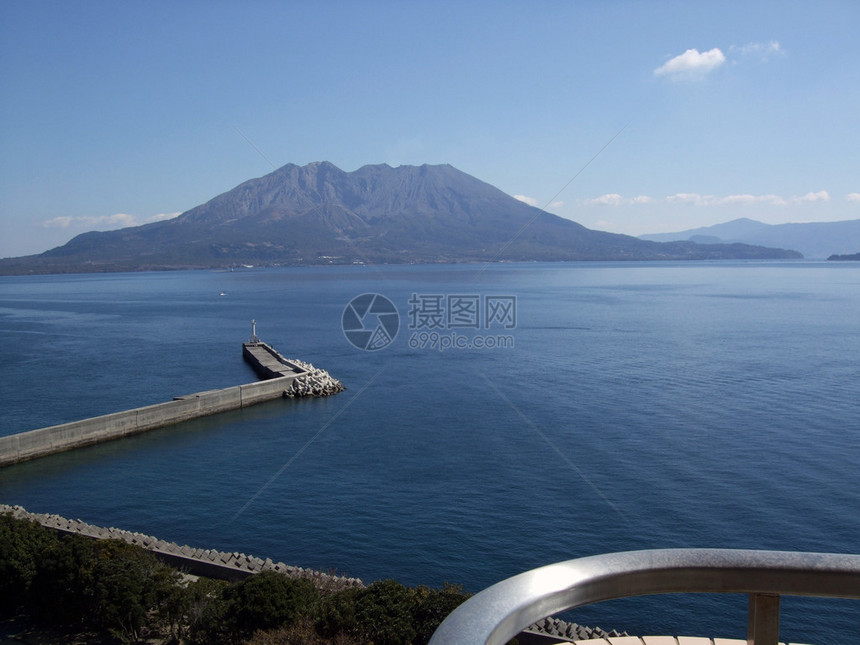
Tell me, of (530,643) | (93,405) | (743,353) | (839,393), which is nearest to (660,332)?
(743,353)

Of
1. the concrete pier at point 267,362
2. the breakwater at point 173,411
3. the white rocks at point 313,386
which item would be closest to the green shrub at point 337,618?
the breakwater at point 173,411

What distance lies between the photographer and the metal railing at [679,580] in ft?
5.32

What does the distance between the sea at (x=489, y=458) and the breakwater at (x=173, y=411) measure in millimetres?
514

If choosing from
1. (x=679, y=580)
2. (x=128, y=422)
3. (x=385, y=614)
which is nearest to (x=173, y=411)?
(x=128, y=422)

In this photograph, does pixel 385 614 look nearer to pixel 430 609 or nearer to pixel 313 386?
pixel 430 609

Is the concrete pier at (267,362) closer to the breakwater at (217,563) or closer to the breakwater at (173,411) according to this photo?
the breakwater at (173,411)

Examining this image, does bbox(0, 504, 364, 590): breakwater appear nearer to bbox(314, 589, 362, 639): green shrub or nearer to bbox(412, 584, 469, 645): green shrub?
bbox(314, 589, 362, 639): green shrub

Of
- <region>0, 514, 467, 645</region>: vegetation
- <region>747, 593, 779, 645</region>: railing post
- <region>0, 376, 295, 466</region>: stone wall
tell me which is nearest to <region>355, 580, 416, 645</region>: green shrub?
<region>0, 514, 467, 645</region>: vegetation

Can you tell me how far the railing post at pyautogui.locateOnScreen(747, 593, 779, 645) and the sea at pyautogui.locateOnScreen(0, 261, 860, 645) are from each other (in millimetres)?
8821

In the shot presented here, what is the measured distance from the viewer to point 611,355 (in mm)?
33844

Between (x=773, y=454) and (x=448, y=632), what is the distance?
18.5 metres

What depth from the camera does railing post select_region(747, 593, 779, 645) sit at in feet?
5.95

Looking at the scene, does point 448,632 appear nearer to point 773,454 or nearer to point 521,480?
point 521,480

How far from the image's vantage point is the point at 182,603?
28.6 ft
